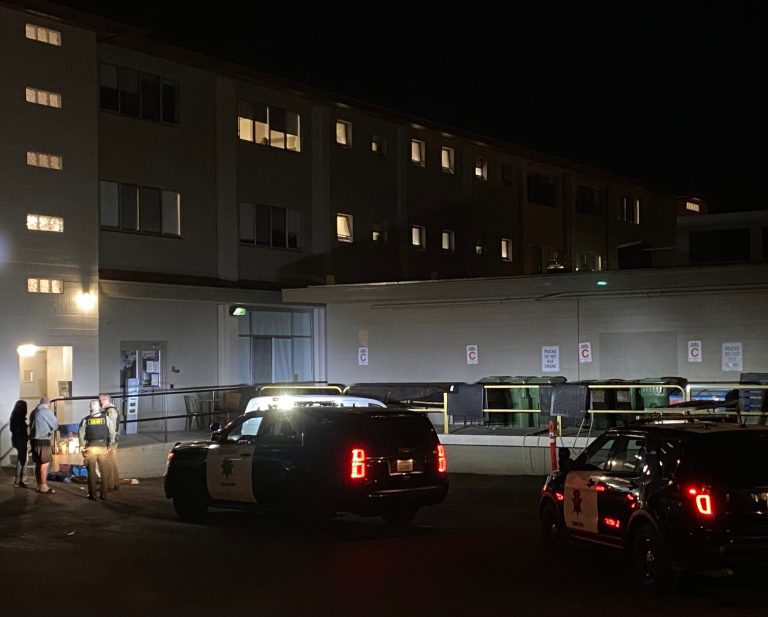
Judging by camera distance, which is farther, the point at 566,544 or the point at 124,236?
the point at 124,236

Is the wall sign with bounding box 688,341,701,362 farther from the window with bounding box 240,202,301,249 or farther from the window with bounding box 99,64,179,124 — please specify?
the window with bounding box 99,64,179,124

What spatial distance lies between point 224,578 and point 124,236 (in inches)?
738

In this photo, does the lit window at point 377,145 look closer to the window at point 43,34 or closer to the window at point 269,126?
the window at point 269,126

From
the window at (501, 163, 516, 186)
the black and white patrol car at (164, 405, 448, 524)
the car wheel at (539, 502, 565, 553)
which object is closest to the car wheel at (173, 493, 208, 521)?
the black and white patrol car at (164, 405, 448, 524)

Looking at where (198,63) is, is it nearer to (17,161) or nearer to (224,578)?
(17,161)

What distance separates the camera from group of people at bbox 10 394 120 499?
64.5ft

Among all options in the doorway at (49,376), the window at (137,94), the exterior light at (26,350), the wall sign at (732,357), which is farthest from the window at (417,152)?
the exterior light at (26,350)

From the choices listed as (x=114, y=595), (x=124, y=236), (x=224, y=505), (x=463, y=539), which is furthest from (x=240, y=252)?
(x=114, y=595)

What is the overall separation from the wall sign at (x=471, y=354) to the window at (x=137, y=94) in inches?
407

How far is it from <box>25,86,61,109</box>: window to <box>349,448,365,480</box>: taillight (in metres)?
15.5

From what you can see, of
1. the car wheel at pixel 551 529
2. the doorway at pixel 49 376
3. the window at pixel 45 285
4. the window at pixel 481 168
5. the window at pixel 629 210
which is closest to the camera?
the car wheel at pixel 551 529

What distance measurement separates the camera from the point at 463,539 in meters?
14.5

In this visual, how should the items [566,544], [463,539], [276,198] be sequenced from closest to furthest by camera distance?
1. [566,544]
2. [463,539]
3. [276,198]

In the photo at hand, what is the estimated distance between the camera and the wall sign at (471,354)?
1138 inches
